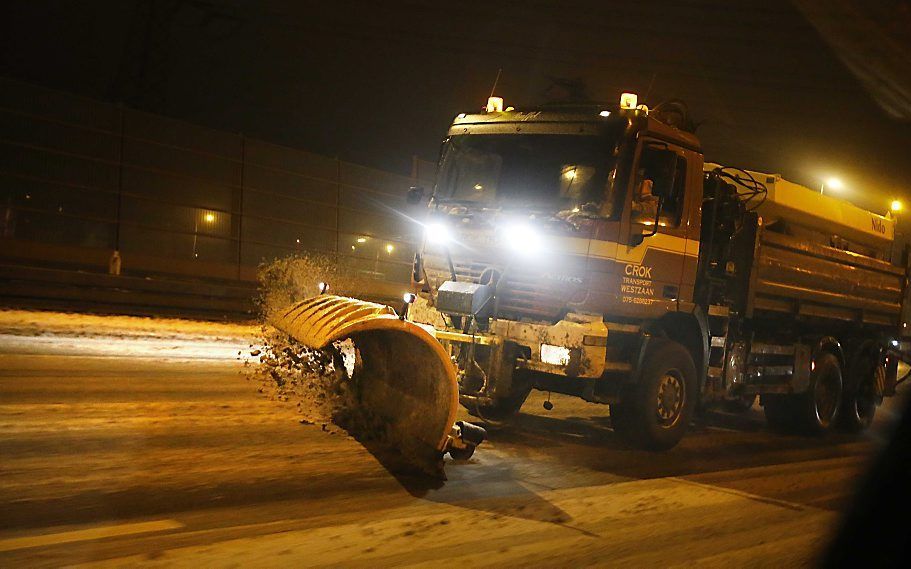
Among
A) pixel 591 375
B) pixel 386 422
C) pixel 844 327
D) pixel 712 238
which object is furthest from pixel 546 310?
pixel 844 327

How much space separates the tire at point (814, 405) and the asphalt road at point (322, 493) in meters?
2.51

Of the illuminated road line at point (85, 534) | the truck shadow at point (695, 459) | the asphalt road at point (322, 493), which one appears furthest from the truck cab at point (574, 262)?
the illuminated road line at point (85, 534)

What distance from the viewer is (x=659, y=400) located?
10070 millimetres

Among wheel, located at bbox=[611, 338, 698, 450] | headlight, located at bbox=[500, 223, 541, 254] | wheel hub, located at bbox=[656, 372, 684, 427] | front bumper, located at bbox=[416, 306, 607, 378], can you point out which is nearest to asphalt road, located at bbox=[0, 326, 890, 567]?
wheel, located at bbox=[611, 338, 698, 450]

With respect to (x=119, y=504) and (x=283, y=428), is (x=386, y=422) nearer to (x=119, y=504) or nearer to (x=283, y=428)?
(x=283, y=428)

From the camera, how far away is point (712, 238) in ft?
35.9

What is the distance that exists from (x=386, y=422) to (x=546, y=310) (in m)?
2.08

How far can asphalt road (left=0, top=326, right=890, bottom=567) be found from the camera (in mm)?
5559

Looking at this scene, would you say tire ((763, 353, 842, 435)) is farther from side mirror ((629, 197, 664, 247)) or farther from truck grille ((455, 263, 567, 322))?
truck grille ((455, 263, 567, 322))

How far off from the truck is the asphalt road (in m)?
0.77

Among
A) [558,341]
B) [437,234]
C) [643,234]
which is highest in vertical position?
[643,234]

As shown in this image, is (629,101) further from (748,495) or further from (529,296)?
(748,495)

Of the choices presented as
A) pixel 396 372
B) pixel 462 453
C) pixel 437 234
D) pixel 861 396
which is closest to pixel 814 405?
pixel 861 396

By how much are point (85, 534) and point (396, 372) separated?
12.3ft
